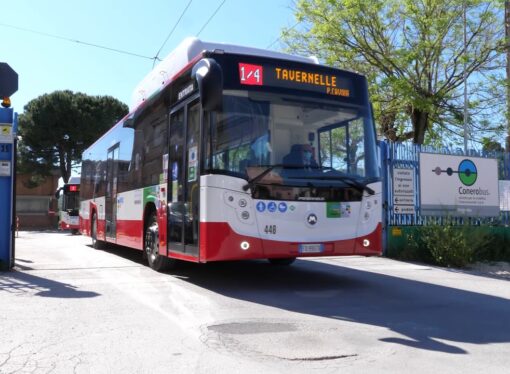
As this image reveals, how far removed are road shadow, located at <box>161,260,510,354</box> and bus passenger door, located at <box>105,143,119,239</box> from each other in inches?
135

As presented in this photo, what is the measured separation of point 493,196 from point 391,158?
324 cm

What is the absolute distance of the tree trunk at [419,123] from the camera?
19.9 m

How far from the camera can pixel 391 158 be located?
13.1 m

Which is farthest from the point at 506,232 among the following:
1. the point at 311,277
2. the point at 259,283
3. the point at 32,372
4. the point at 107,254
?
the point at 32,372

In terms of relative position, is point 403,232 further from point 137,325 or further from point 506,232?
point 137,325

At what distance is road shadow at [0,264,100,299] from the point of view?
25.1 ft

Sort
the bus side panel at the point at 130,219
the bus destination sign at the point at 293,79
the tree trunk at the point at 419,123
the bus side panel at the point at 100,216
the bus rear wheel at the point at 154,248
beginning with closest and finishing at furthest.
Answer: the bus destination sign at the point at 293,79 → the bus rear wheel at the point at 154,248 → the bus side panel at the point at 130,219 → the bus side panel at the point at 100,216 → the tree trunk at the point at 419,123

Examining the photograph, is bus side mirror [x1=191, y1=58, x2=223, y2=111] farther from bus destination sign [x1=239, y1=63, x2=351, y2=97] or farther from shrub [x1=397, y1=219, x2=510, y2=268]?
shrub [x1=397, y1=219, x2=510, y2=268]

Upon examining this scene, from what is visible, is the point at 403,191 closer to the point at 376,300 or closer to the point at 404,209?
the point at 404,209

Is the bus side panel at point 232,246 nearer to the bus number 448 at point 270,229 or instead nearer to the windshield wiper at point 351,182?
the bus number 448 at point 270,229

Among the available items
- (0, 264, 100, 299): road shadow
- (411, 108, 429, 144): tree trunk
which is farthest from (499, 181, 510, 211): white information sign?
(0, 264, 100, 299): road shadow

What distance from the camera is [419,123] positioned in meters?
20.0

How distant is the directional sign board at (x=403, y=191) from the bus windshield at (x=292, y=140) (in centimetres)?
505

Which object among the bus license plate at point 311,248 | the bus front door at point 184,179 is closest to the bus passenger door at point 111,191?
the bus front door at point 184,179
